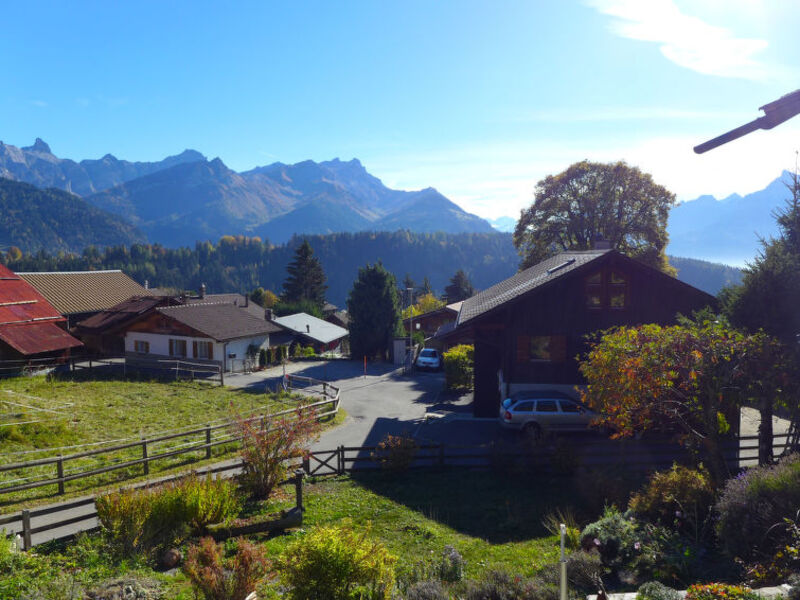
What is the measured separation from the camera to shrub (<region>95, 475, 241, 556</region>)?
10.5m

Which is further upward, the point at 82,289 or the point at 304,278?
the point at 304,278

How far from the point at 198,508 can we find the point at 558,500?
956cm

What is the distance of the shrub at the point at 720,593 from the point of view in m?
6.54

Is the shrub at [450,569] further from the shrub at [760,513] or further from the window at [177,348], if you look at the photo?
the window at [177,348]

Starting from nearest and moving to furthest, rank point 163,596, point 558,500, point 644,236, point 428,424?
point 163,596 < point 558,500 < point 428,424 < point 644,236

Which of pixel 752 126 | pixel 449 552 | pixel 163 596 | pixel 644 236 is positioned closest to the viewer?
pixel 752 126

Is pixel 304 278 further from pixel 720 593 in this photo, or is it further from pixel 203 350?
pixel 720 593

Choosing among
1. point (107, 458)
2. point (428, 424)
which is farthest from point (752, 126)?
point (428, 424)

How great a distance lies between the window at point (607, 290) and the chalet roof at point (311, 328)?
109 ft

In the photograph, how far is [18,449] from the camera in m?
17.8

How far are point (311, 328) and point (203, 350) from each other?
59.8 ft

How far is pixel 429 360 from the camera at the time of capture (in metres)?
43.1

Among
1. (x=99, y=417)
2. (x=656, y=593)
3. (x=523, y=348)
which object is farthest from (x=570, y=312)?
(x=99, y=417)

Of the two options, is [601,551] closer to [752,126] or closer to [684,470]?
[684,470]
